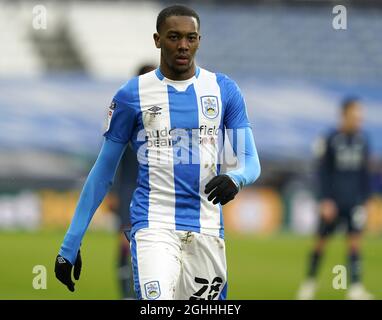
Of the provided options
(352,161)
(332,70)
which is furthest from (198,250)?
(332,70)

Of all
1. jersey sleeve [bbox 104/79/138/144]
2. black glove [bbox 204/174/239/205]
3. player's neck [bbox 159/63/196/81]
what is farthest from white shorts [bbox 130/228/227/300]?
player's neck [bbox 159/63/196/81]

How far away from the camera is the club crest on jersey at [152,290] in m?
4.66

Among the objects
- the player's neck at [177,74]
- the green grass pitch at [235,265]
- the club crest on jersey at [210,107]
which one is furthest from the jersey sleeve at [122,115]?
the green grass pitch at [235,265]

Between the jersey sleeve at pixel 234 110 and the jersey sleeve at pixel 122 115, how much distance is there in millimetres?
471

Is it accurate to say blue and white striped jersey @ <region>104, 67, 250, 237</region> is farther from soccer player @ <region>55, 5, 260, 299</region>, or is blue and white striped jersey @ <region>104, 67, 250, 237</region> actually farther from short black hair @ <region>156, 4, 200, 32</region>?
short black hair @ <region>156, 4, 200, 32</region>

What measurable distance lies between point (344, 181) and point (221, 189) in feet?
24.2

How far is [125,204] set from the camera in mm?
8812

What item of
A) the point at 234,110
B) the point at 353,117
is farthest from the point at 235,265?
the point at 234,110

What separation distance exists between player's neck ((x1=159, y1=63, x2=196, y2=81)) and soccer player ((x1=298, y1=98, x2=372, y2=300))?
643 centimetres

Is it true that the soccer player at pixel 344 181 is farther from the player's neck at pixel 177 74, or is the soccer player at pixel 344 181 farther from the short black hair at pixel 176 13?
the short black hair at pixel 176 13

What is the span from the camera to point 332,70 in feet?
97.1

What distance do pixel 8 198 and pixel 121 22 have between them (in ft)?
34.9
